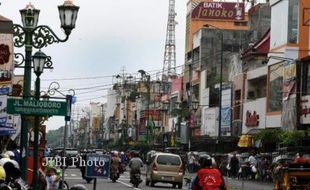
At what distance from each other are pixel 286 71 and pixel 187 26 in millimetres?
47388

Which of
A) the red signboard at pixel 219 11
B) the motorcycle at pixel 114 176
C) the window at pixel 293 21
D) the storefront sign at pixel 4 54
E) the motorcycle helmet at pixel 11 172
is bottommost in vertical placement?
the motorcycle at pixel 114 176

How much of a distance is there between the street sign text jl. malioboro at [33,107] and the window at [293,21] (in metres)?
37.7

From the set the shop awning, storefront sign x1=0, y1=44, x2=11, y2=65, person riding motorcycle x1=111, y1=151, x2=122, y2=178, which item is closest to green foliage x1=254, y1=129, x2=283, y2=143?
the shop awning

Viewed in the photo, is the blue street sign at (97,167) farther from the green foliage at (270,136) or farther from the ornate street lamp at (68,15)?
the green foliage at (270,136)

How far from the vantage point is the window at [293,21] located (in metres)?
51.7

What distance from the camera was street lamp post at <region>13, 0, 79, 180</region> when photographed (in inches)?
671

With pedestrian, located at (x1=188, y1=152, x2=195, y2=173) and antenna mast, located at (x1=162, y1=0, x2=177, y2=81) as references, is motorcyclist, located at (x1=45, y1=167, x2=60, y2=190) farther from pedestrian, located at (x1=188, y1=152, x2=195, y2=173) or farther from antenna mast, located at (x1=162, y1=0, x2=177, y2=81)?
antenna mast, located at (x1=162, y1=0, x2=177, y2=81)

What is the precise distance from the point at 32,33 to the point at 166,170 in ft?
80.4

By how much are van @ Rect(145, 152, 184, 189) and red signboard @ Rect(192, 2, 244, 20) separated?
5353 centimetres

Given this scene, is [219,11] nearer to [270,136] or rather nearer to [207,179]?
[270,136]

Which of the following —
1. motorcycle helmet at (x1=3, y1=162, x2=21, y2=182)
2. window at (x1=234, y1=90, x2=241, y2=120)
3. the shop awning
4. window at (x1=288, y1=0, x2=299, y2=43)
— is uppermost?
window at (x1=288, y1=0, x2=299, y2=43)

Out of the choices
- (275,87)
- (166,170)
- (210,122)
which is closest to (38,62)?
(166,170)

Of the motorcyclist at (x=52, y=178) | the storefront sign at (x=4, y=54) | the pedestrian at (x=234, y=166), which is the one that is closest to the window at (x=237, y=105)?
the pedestrian at (x=234, y=166)

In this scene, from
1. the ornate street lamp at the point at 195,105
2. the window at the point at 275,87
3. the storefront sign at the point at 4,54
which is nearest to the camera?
the storefront sign at the point at 4,54
